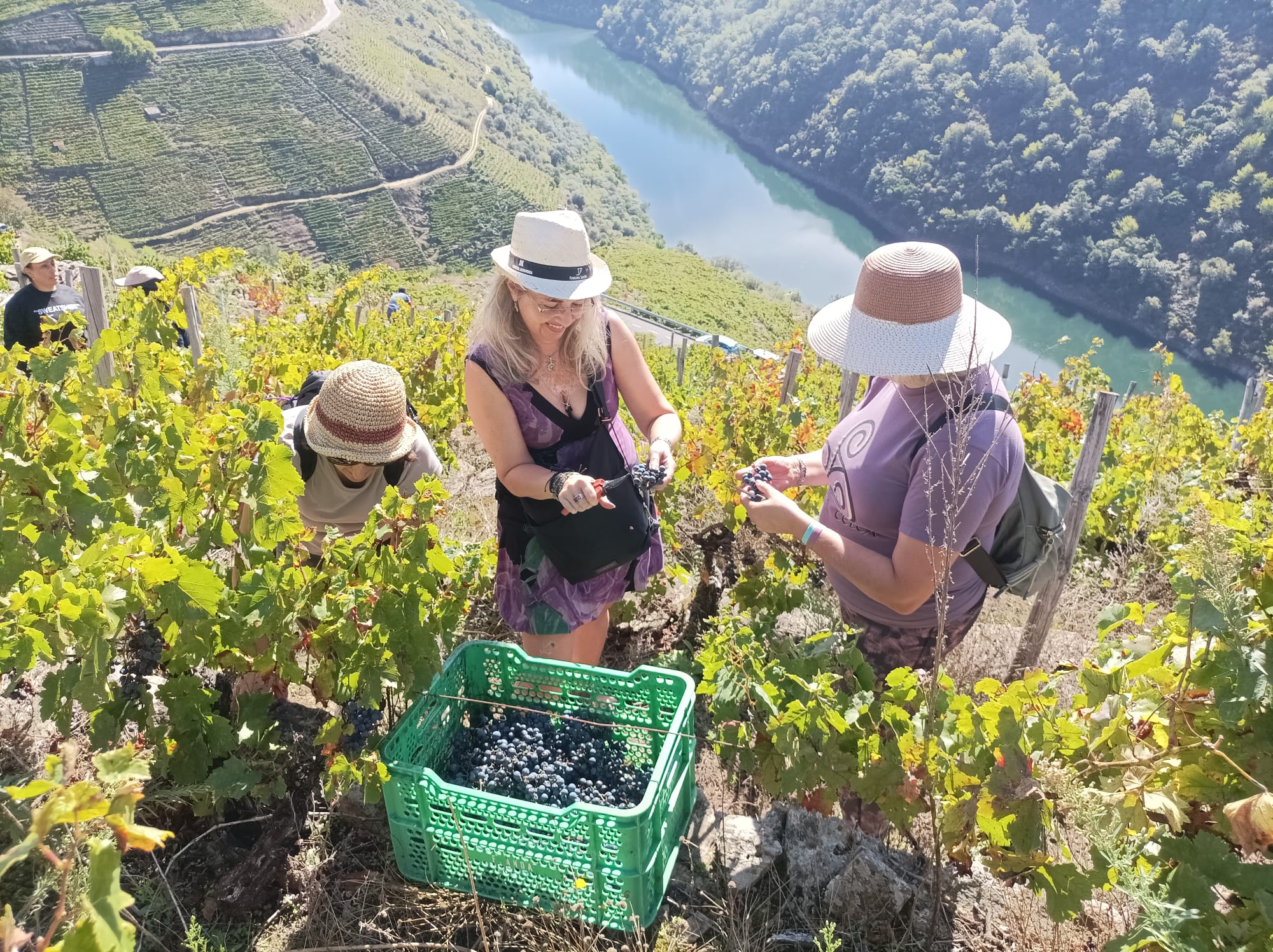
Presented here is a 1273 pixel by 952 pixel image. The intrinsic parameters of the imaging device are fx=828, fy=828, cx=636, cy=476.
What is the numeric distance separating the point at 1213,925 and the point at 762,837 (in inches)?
39.3

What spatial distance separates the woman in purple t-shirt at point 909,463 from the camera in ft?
5.80

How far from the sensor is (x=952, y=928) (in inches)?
72.6

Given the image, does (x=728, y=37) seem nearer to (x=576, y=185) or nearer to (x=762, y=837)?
(x=576, y=185)

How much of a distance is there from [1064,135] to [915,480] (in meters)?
68.6

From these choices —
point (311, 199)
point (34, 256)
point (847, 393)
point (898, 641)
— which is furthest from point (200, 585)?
point (311, 199)

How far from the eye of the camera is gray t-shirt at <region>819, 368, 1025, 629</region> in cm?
175

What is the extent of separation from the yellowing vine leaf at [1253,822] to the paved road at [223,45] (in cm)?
7066

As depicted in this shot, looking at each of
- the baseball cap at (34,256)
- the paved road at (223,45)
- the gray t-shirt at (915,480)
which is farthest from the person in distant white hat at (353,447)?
the paved road at (223,45)

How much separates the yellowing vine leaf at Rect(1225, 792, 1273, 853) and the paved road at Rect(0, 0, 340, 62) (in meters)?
70.7

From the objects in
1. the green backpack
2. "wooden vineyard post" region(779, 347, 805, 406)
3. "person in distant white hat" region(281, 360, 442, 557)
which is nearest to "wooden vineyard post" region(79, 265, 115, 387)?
"person in distant white hat" region(281, 360, 442, 557)

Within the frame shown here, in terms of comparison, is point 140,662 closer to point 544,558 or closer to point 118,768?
point 544,558

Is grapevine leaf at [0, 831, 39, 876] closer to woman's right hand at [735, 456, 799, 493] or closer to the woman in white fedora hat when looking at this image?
the woman in white fedora hat

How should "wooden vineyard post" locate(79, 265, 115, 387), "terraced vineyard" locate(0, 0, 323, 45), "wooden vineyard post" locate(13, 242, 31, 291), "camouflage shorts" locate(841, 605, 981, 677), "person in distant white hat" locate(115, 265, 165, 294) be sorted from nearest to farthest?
"camouflage shorts" locate(841, 605, 981, 677) → "wooden vineyard post" locate(79, 265, 115, 387) → "person in distant white hat" locate(115, 265, 165, 294) → "wooden vineyard post" locate(13, 242, 31, 291) → "terraced vineyard" locate(0, 0, 323, 45)

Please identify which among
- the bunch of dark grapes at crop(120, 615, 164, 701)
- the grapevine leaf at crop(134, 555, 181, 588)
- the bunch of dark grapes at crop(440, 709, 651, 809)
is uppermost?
the grapevine leaf at crop(134, 555, 181, 588)
